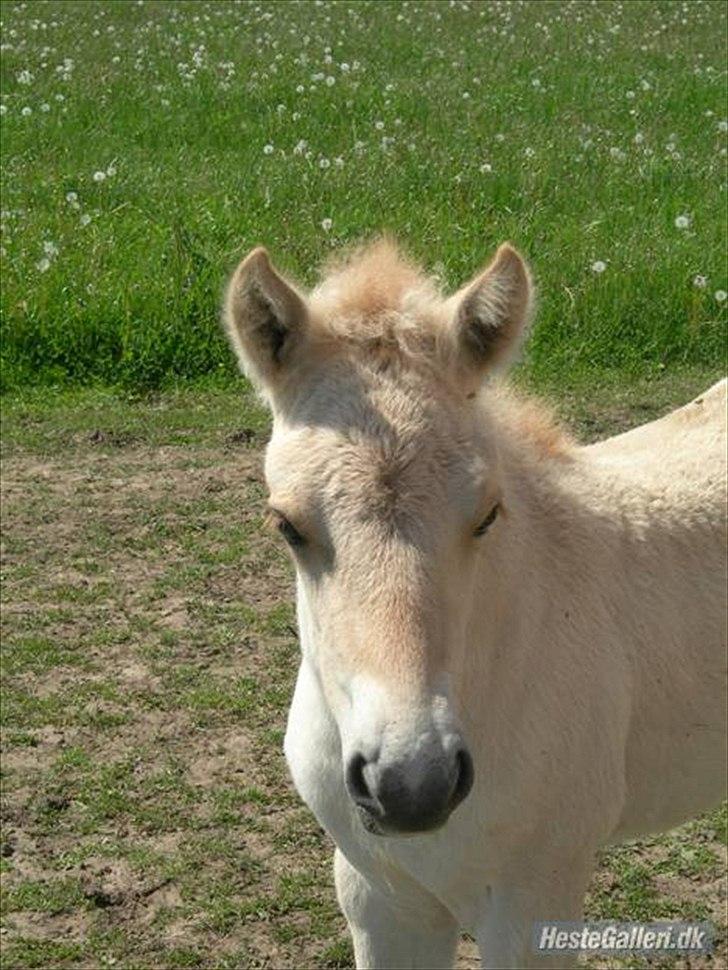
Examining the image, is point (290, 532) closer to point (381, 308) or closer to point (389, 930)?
point (381, 308)

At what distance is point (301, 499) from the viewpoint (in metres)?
2.86

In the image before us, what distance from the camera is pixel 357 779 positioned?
105 inches

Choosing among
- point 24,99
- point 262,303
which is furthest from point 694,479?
point 24,99

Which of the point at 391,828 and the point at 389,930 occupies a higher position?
the point at 391,828

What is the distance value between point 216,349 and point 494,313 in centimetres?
605

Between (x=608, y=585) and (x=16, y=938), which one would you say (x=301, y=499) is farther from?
(x=16, y=938)

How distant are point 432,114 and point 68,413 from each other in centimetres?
592

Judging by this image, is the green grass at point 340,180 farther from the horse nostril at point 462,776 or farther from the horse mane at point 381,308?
the horse nostril at point 462,776

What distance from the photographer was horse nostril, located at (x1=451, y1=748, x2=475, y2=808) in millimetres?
2609

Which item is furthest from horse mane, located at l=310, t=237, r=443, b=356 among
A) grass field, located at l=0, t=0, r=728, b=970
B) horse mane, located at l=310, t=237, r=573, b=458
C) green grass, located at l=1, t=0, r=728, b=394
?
green grass, located at l=1, t=0, r=728, b=394

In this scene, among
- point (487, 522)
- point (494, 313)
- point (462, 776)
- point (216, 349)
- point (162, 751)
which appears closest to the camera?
point (462, 776)

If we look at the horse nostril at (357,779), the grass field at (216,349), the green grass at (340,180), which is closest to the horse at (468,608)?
the horse nostril at (357,779)

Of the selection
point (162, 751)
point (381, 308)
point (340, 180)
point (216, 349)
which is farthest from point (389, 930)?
point (340, 180)

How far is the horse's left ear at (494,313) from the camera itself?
304cm
